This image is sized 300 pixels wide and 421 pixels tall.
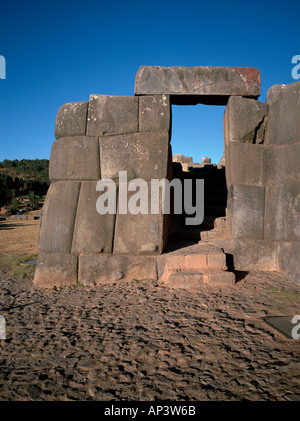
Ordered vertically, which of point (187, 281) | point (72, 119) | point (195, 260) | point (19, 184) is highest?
point (19, 184)

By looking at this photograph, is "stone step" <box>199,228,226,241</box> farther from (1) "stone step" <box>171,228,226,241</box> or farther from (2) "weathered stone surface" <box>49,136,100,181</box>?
(2) "weathered stone surface" <box>49,136,100,181</box>

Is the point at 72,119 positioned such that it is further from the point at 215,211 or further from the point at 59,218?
the point at 215,211

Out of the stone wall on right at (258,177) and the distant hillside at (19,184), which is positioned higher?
the distant hillside at (19,184)

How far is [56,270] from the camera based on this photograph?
12.5 ft

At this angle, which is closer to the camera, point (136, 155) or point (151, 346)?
point (151, 346)

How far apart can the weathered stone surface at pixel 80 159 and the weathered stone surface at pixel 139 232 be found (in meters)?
0.70

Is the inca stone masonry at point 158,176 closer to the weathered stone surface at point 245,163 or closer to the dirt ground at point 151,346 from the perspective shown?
the weathered stone surface at point 245,163

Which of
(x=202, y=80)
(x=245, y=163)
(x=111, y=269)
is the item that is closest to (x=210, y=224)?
(x=245, y=163)

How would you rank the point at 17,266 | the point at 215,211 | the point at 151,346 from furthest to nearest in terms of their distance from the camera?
the point at 215,211, the point at 17,266, the point at 151,346

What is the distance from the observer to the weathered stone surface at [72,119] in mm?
3951

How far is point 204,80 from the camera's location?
13.5 feet

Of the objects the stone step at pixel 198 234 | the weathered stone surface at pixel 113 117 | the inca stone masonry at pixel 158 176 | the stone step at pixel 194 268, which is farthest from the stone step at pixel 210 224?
the weathered stone surface at pixel 113 117

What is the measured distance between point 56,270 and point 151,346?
2.19 m

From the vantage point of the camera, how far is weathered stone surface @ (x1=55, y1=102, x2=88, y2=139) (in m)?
3.95
